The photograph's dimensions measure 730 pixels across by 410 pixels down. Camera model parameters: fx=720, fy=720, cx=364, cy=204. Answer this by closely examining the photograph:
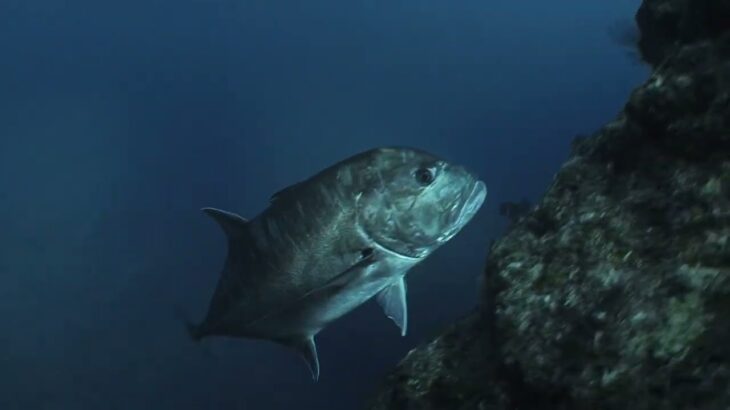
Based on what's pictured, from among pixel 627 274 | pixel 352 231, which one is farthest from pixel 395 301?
pixel 627 274

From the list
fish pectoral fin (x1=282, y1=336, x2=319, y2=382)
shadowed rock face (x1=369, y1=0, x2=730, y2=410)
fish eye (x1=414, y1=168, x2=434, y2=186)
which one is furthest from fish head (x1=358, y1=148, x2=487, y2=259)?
fish pectoral fin (x1=282, y1=336, x2=319, y2=382)

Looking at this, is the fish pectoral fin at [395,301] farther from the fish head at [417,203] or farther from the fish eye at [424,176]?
the fish eye at [424,176]

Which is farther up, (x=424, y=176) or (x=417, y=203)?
(x=424, y=176)

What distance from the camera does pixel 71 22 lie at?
9719cm

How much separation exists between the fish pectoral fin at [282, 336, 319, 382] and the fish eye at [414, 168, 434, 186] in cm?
128

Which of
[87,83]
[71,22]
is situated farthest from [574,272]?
[71,22]

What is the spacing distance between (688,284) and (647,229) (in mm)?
478

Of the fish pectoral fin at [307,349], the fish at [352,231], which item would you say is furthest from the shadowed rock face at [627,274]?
the fish pectoral fin at [307,349]

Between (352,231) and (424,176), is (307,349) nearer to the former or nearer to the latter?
(352,231)

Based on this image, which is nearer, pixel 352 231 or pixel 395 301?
pixel 352 231

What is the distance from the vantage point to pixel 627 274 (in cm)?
302

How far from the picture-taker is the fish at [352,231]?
385cm

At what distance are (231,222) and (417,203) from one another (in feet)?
3.76

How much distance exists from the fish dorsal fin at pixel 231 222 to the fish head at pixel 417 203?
76 cm
